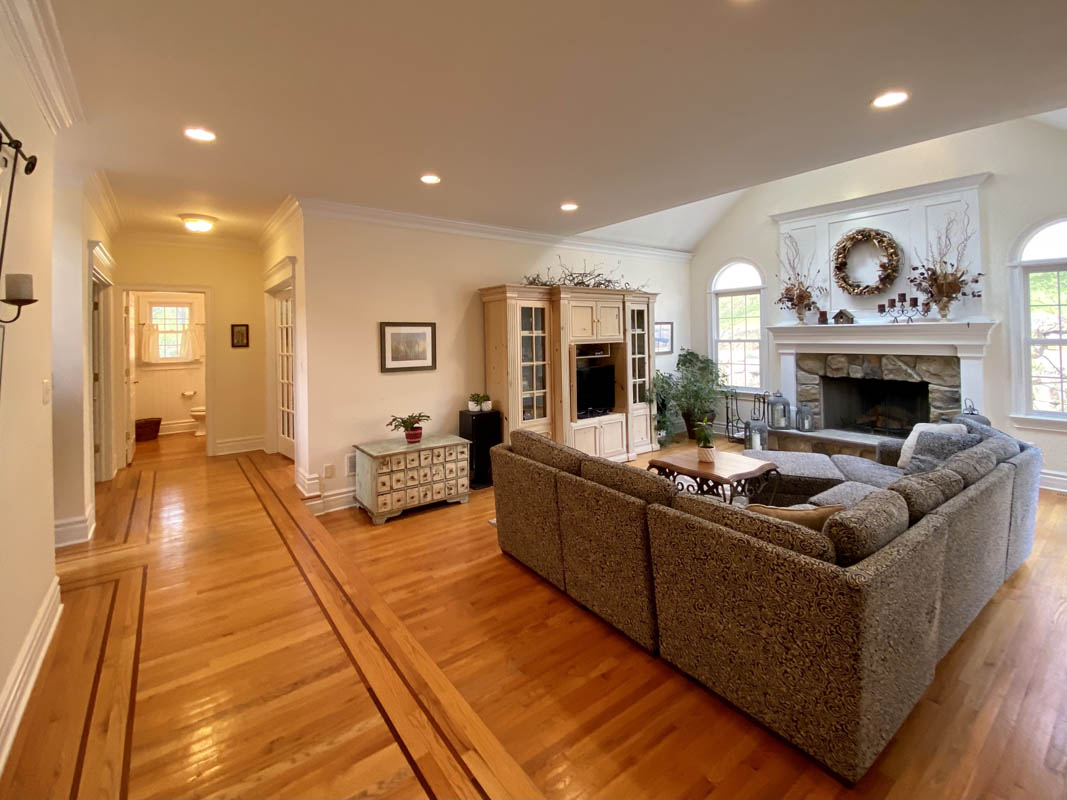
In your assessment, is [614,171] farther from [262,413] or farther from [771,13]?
[262,413]

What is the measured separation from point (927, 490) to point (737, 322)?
18.2 ft

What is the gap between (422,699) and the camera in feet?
6.56

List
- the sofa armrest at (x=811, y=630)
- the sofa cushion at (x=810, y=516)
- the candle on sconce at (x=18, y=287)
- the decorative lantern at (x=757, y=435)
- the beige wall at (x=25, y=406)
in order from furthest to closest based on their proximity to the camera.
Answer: the decorative lantern at (x=757, y=435) < the sofa cushion at (x=810, y=516) < the beige wall at (x=25, y=406) < the candle on sconce at (x=18, y=287) < the sofa armrest at (x=811, y=630)

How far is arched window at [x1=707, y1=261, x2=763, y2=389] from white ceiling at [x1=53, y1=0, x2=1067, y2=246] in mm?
3474

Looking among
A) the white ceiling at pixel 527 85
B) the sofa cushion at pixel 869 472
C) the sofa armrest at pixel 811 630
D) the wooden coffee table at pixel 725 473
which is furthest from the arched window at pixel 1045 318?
the sofa armrest at pixel 811 630

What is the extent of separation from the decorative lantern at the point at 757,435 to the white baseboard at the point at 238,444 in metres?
6.18

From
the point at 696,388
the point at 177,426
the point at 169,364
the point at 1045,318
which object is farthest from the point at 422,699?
the point at 169,364

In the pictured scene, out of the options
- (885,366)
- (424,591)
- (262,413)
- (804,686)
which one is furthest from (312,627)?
(885,366)

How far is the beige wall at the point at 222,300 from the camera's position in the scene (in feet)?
17.7

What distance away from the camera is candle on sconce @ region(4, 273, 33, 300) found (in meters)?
1.71

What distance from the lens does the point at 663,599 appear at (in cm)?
218

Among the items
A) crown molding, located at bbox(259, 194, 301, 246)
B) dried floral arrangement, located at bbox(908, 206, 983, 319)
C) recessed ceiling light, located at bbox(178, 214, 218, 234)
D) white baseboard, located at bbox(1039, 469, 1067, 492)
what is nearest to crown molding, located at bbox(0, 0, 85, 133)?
crown molding, located at bbox(259, 194, 301, 246)

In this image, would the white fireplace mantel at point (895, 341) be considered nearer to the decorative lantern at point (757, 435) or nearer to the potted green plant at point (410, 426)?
the decorative lantern at point (757, 435)

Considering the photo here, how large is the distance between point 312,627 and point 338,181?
3089mm
